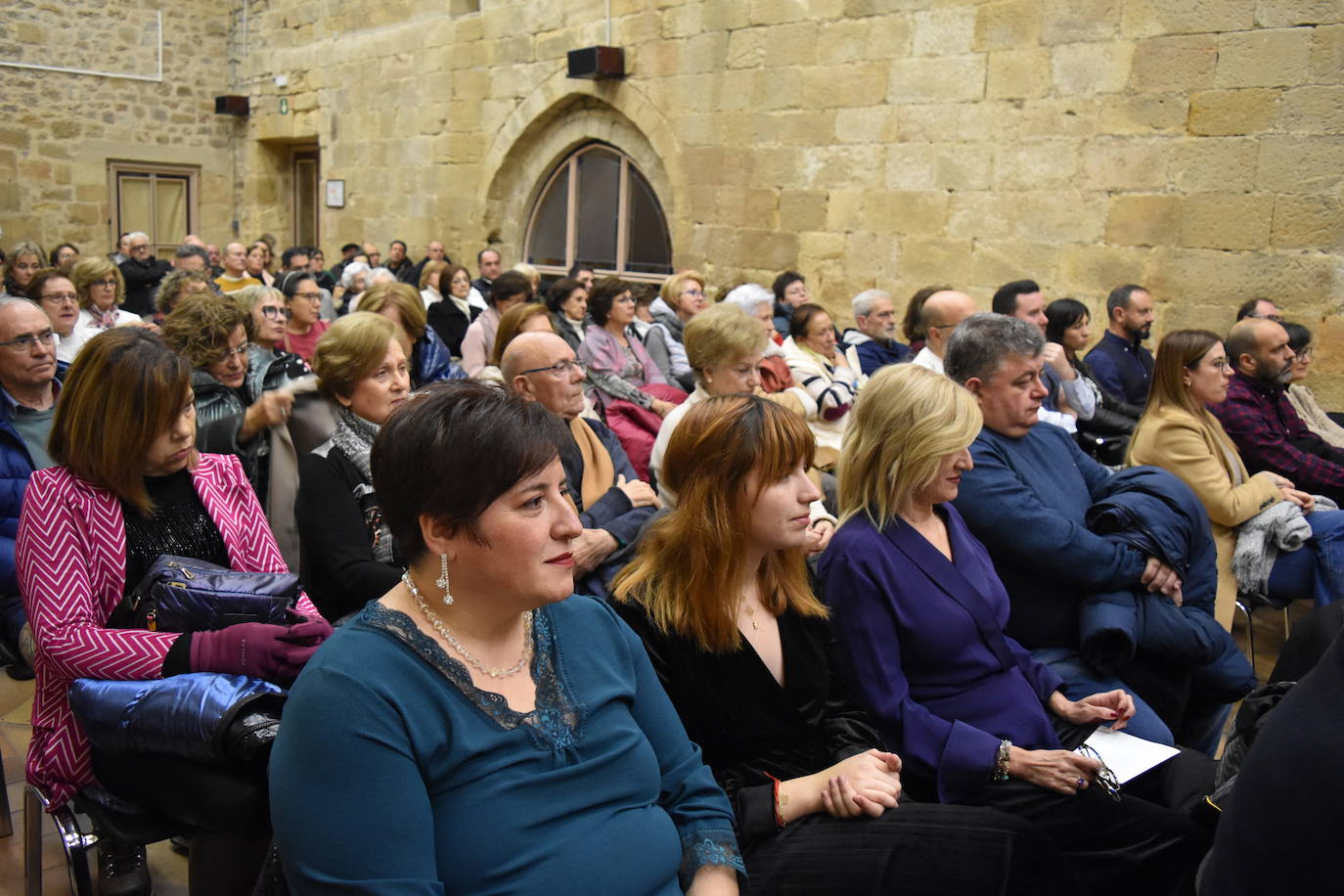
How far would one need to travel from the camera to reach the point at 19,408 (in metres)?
3.24

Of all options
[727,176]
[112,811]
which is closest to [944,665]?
[112,811]

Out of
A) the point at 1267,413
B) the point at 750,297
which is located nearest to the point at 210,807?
the point at 1267,413

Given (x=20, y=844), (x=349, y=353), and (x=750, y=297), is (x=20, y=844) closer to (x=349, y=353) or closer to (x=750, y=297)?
(x=349, y=353)

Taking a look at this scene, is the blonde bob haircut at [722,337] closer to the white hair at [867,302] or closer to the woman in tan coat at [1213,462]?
the woman in tan coat at [1213,462]

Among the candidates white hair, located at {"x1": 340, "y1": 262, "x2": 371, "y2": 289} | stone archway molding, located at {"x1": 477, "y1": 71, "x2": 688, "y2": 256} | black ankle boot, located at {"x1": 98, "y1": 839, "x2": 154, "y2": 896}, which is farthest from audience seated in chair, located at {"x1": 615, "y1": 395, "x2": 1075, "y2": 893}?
white hair, located at {"x1": 340, "y1": 262, "x2": 371, "y2": 289}

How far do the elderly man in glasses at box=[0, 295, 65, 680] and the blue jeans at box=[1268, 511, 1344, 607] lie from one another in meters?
4.12

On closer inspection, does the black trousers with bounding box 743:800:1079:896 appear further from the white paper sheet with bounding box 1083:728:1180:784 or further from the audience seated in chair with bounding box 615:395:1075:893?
the white paper sheet with bounding box 1083:728:1180:784

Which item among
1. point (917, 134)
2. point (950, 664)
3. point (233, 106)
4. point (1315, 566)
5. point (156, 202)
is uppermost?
point (233, 106)

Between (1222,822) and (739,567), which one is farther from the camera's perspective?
(739,567)

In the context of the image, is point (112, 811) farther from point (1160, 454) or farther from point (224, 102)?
point (224, 102)

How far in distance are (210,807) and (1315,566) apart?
3.71 meters

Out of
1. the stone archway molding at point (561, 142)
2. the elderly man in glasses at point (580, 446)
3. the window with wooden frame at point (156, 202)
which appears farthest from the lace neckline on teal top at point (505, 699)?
the window with wooden frame at point (156, 202)

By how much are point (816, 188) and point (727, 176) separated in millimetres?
971

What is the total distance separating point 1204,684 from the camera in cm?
297
